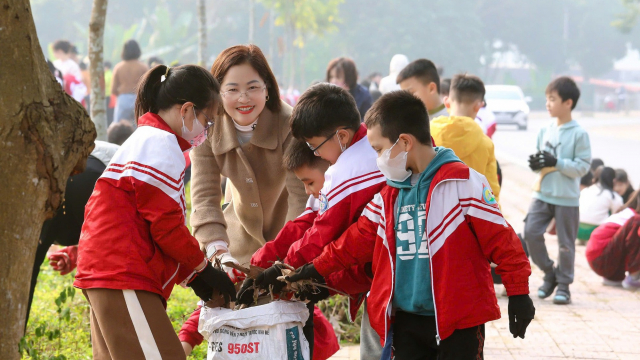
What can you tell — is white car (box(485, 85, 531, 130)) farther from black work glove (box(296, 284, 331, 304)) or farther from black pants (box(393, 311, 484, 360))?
black pants (box(393, 311, 484, 360))

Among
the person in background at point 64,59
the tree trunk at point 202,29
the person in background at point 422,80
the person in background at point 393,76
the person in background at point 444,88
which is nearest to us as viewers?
the person in background at point 422,80

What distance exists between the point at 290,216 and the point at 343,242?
68 centimetres

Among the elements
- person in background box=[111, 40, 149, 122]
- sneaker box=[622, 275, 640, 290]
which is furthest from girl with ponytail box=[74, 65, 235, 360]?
person in background box=[111, 40, 149, 122]

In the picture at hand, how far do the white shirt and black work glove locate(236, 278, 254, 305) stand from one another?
5.87 meters

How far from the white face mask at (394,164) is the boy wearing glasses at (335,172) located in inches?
9.2

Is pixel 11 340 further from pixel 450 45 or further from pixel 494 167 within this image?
pixel 450 45

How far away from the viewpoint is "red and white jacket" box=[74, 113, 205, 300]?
283 cm

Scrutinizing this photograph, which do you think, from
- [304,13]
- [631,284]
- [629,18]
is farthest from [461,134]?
[304,13]

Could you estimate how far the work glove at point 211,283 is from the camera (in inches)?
124

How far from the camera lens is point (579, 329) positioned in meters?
5.38

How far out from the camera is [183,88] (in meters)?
3.09

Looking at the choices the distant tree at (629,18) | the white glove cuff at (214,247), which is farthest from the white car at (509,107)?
the white glove cuff at (214,247)

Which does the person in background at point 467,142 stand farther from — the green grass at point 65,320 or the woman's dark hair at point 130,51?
the woman's dark hair at point 130,51

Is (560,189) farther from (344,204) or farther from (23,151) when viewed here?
(23,151)
